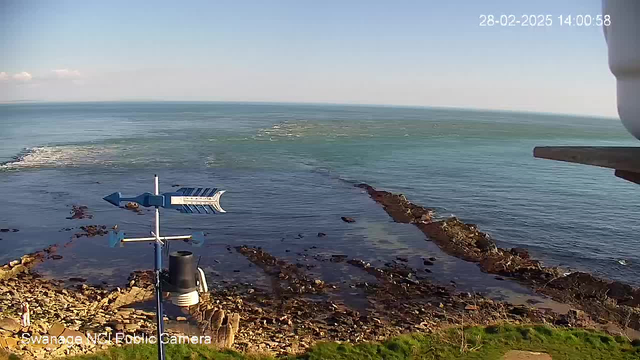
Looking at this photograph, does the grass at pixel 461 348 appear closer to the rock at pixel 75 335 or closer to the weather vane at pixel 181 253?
the rock at pixel 75 335

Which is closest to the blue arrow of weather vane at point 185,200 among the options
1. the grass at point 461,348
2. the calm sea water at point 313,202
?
the grass at point 461,348

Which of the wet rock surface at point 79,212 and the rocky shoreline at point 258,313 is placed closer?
the rocky shoreline at point 258,313

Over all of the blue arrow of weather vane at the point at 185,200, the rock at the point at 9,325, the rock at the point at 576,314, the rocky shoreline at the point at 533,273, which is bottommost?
the rock at the point at 576,314

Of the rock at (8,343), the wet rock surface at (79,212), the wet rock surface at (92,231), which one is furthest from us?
the wet rock surface at (79,212)

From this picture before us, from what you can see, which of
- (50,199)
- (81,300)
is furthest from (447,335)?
(50,199)

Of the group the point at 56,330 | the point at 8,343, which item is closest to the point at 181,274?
the point at 8,343

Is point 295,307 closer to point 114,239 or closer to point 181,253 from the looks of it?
point 114,239

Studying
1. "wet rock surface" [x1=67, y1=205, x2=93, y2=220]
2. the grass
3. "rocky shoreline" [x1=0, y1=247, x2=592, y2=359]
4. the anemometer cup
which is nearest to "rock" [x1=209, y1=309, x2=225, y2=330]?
"rocky shoreline" [x1=0, y1=247, x2=592, y2=359]

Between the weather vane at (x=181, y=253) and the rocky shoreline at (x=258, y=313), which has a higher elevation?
the weather vane at (x=181, y=253)
